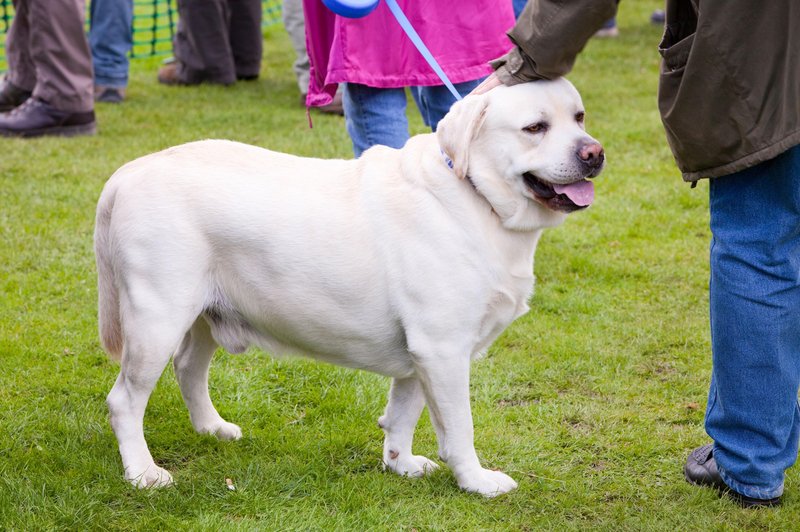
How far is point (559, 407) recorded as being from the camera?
3.89 meters

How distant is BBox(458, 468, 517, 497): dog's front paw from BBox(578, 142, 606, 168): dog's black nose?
3.32ft

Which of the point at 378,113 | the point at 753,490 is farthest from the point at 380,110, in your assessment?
the point at 753,490

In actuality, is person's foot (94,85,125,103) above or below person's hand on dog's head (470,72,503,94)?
below

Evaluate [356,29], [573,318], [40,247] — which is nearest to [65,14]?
[40,247]

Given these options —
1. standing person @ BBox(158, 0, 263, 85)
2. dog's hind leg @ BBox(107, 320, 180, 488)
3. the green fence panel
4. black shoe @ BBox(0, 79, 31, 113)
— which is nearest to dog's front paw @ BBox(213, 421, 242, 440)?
dog's hind leg @ BBox(107, 320, 180, 488)

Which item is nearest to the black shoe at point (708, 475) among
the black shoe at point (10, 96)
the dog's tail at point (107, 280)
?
the dog's tail at point (107, 280)

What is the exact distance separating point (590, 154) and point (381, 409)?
55.2 inches

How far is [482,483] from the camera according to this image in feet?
10.5

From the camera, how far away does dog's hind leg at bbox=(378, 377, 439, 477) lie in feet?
11.0

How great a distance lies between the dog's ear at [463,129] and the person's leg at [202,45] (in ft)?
21.7

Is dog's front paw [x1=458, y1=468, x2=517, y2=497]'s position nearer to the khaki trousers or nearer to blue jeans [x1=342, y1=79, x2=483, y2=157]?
blue jeans [x1=342, y1=79, x2=483, y2=157]

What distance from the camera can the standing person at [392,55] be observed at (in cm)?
396

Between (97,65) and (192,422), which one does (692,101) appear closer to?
(192,422)

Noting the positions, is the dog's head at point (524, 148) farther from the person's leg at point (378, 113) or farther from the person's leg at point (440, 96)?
the person's leg at point (440, 96)
